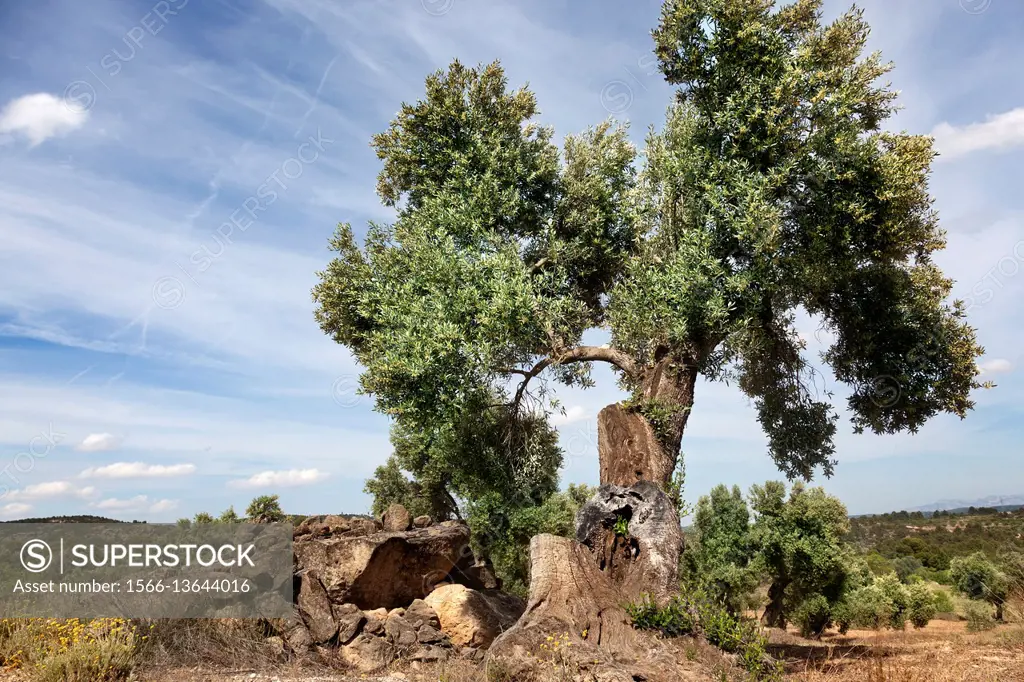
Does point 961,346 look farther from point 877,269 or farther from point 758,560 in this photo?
point 758,560

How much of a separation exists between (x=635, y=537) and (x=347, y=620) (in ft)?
20.5

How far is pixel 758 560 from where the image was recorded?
95.8ft

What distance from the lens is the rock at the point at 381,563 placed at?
15359 millimetres

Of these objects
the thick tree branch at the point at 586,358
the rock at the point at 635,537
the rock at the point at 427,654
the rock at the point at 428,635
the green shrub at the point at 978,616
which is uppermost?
the thick tree branch at the point at 586,358

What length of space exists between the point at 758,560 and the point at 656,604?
64.0 ft

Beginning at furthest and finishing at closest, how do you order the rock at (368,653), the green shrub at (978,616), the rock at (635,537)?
the green shrub at (978,616)
the rock at (368,653)
the rock at (635,537)

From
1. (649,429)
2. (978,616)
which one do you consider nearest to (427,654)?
(649,429)

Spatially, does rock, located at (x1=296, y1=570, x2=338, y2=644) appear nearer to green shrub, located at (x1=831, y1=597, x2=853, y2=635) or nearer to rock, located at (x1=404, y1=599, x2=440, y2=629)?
rock, located at (x1=404, y1=599, x2=440, y2=629)

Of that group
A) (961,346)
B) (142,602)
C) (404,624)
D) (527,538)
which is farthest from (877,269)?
(142,602)

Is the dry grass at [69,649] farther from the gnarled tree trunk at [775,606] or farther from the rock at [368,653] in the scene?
the gnarled tree trunk at [775,606]

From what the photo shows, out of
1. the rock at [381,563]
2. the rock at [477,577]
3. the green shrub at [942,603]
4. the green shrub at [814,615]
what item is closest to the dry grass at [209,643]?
the rock at [381,563]

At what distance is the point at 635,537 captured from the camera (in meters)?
13.3

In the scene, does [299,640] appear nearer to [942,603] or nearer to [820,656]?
[820,656]

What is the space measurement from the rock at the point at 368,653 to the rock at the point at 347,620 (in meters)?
0.18
